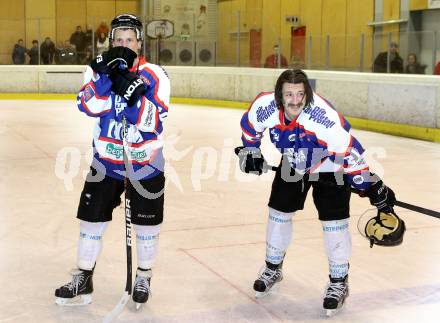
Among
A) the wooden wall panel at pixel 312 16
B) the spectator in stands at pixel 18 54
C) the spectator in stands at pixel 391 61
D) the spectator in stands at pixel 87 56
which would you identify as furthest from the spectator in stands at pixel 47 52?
the spectator in stands at pixel 391 61

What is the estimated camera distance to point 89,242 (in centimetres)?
327

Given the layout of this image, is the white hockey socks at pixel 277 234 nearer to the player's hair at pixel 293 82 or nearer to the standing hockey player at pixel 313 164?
the standing hockey player at pixel 313 164

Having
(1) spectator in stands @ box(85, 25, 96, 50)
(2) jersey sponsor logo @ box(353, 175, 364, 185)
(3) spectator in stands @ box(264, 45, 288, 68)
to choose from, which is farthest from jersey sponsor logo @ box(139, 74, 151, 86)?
(1) spectator in stands @ box(85, 25, 96, 50)

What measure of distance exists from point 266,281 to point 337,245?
0.41 metres

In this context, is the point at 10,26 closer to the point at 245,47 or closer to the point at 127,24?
the point at 245,47

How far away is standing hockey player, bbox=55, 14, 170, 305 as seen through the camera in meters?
3.07

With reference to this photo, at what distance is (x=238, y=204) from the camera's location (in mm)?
5602

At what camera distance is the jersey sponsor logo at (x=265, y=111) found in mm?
3217

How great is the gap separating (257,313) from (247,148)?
0.77 meters

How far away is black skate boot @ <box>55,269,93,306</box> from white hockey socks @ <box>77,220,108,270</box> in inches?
1.7

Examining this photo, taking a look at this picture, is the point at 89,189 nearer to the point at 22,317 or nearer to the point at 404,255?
the point at 22,317

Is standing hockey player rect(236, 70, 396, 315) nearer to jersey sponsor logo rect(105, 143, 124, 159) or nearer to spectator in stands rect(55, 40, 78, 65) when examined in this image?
jersey sponsor logo rect(105, 143, 124, 159)

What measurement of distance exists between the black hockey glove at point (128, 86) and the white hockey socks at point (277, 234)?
2.97 feet

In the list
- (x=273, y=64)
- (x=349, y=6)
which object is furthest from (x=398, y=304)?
(x=349, y=6)
